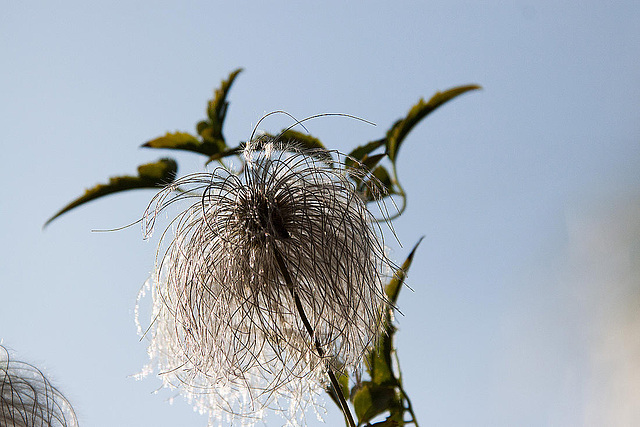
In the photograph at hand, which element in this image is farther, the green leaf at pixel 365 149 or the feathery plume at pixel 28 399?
the green leaf at pixel 365 149

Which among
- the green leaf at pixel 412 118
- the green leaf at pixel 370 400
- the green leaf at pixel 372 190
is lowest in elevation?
the green leaf at pixel 370 400

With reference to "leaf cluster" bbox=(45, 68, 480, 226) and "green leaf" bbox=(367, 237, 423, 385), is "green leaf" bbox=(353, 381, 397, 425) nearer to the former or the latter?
"green leaf" bbox=(367, 237, 423, 385)

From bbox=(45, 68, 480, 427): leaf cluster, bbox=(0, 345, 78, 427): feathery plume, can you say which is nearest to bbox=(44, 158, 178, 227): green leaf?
bbox=(45, 68, 480, 427): leaf cluster

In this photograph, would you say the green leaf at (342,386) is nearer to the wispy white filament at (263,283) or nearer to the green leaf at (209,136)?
the wispy white filament at (263,283)

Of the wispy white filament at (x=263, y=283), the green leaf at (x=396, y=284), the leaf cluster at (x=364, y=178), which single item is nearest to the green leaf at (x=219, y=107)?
the leaf cluster at (x=364, y=178)

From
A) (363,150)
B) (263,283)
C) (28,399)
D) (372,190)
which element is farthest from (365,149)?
(28,399)
